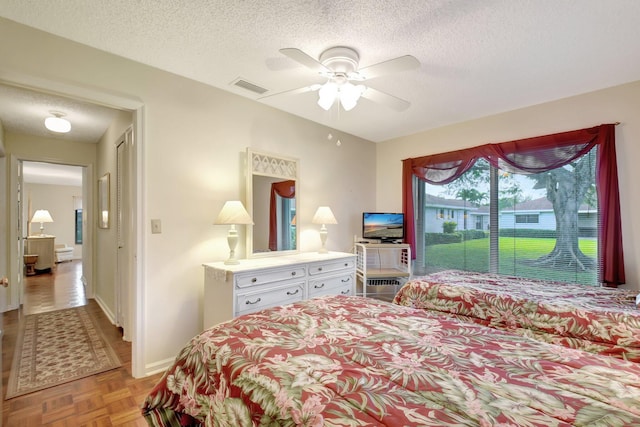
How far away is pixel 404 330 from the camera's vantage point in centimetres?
140

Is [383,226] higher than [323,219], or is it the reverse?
[323,219]

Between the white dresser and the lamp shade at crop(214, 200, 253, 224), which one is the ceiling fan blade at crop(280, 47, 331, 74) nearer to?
the lamp shade at crop(214, 200, 253, 224)

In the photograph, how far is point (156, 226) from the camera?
2424mm

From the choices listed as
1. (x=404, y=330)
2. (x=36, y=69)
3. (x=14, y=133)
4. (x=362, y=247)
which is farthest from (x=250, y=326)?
(x=14, y=133)

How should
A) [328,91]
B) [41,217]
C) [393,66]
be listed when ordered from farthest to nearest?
[41,217] → [328,91] → [393,66]

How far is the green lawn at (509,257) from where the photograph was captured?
2.88 m

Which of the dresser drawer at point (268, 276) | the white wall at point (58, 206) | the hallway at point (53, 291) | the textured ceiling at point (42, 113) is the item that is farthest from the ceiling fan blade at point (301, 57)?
the white wall at point (58, 206)

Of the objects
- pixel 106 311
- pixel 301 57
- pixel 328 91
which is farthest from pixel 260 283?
pixel 106 311

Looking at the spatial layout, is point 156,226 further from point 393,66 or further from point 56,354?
point 393,66

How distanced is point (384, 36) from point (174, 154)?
1.86m

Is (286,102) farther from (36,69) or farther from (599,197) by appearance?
(599,197)

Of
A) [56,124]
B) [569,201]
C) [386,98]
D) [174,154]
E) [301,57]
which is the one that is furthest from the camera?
[56,124]

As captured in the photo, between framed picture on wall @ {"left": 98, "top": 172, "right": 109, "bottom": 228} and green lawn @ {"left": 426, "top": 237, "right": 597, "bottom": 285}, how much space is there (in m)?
4.20

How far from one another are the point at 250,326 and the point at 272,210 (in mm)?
1866
